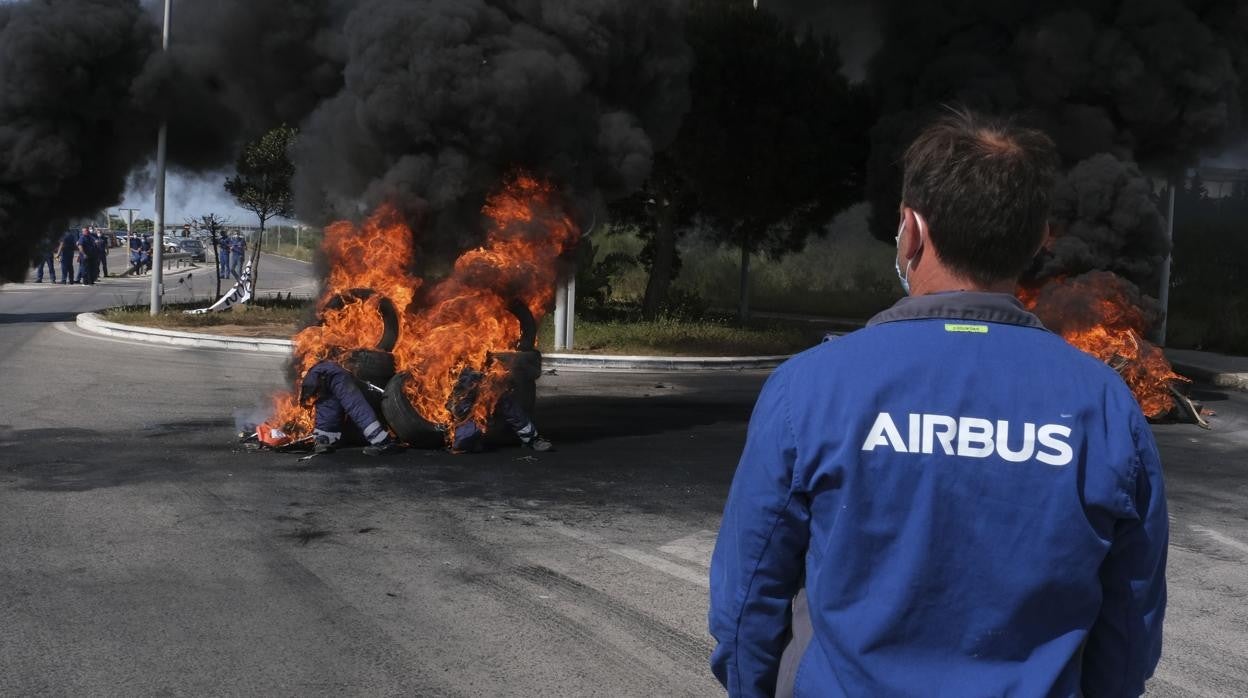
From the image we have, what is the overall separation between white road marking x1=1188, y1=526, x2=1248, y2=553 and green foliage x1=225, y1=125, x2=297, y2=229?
20.2m

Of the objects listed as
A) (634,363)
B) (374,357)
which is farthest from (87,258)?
(374,357)

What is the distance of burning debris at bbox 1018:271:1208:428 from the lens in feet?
41.5

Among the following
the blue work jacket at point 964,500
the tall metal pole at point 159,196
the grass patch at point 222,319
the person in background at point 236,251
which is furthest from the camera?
the person in background at point 236,251

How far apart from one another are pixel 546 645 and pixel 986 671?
3.27 m

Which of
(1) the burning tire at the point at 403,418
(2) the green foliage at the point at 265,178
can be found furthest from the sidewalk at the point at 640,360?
(1) the burning tire at the point at 403,418

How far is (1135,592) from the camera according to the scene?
1.87m

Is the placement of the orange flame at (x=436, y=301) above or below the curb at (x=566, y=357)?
above

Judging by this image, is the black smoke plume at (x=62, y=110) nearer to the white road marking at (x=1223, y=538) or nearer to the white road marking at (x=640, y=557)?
the white road marking at (x=640, y=557)

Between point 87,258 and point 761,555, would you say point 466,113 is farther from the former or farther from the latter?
point 87,258

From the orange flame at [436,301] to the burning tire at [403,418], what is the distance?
0.13 meters

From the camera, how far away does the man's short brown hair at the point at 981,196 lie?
1.89m

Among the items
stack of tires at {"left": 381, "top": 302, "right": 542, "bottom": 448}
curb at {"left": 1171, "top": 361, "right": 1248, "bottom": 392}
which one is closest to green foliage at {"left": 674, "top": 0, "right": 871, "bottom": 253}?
curb at {"left": 1171, "top": 361, "right": 1248, "bottom": 392}

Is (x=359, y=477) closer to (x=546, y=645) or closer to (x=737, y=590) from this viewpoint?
(x=546, y=645)

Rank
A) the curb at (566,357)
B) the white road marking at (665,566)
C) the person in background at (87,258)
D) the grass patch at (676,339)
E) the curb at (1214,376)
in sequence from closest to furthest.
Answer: the white road marking at (665,566), the curb at (1214,376), the curb at (566,357), the grass patch at (676,339), the person in background at (87,258)
